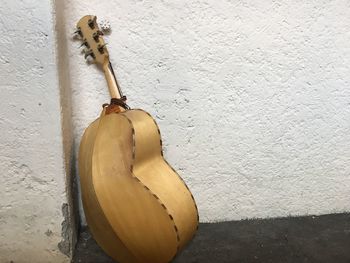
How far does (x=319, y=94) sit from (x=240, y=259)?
706 mm

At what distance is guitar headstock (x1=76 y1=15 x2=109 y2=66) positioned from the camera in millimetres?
1375

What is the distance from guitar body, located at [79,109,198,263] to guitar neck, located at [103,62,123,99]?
0.15 m

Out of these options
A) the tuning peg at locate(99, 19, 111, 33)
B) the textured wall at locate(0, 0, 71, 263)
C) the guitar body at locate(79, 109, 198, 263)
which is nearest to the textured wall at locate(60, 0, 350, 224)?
the tuning peg at locate(99, 19, 111, 33)

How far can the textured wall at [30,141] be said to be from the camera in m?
1.24

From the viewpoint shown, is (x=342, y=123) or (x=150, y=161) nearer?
(x=150, y=161)

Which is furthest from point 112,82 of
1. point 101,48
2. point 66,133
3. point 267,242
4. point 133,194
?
point 267,242

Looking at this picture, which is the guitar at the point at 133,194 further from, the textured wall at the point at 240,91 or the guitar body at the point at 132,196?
the textured wall at the point at 240,91

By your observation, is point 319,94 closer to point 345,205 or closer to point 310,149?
point 310,149

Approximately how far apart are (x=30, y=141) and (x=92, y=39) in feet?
1.30

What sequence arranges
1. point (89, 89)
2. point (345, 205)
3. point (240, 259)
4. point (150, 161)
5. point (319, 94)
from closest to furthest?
point (150, 161) → point (240, 259) → point (89, 89) → point (319, 94) → point (345, 205)

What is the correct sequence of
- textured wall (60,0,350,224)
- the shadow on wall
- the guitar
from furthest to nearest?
textured wall (60,0,350,224)
the shadow on wall
the guitar

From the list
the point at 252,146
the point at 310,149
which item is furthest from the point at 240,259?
the point at 310,149

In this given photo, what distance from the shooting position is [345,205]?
5.66 ft

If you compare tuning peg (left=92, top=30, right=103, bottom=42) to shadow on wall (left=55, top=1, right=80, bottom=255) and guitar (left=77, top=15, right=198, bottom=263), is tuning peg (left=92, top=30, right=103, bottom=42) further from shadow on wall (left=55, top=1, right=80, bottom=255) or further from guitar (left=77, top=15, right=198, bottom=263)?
guitar (left=77, top=15, right=198, bottom=263)
